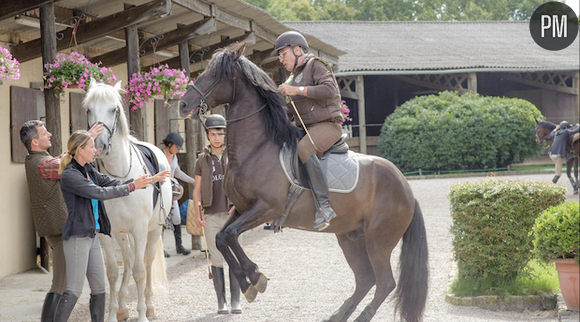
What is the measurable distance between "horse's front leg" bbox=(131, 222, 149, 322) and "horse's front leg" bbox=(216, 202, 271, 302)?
158 centimetres

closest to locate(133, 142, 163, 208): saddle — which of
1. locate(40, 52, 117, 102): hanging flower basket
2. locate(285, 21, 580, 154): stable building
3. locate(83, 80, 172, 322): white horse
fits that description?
locate(83, 80, 172, 322): white horse

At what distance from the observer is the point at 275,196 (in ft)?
16.6

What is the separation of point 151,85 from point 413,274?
4.47 metres

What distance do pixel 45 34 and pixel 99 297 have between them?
3.29 meters

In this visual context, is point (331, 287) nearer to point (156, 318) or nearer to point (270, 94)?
point (156, 318)

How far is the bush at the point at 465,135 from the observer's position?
2595 centimetres

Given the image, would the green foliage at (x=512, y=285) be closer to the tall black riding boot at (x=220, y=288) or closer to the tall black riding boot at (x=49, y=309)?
the tall black riding boot at (x=220, y=288)

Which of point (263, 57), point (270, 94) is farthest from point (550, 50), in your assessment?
point (270, 94)

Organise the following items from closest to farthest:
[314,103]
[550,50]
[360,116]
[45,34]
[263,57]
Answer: [314,103]
[45,34]
[263,57]
[360,116]
[550,50]

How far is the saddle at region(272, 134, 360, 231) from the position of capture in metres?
5.16

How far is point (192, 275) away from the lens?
891cm

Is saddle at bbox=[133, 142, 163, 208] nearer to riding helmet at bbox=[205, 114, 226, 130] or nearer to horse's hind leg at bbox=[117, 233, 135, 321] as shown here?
horse's hind leg at bbox=[117, 233, 135, 321]

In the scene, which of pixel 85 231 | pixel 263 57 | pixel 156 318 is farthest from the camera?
pixel 263 57

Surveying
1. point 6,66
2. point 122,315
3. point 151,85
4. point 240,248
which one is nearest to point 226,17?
point 151,85
